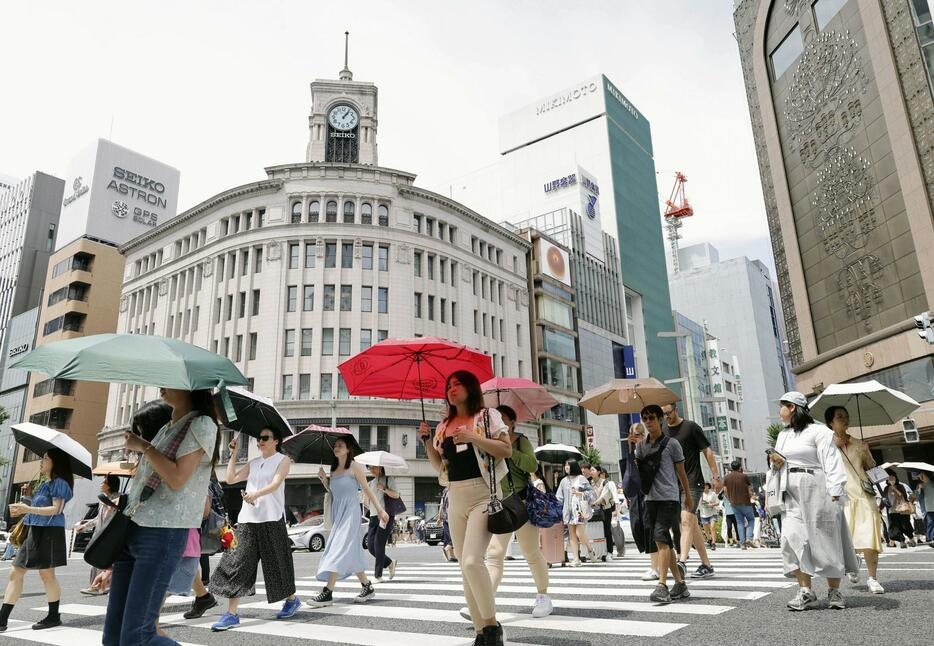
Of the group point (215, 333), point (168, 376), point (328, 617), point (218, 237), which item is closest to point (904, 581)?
point (328, 617)

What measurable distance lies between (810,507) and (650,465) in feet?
4.73

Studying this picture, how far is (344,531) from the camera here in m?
7.43

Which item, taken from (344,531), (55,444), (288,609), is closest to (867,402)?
(344,531)

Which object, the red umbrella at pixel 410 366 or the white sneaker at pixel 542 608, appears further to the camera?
the red umbrella at pixel 410 366

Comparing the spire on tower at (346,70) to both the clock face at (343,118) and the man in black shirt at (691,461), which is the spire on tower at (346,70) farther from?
the man in black shirt at (691,461)

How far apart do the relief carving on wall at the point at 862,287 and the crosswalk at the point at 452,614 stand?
1022 inches

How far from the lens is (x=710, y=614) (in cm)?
524

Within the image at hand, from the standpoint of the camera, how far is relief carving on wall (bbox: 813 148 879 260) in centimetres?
3000

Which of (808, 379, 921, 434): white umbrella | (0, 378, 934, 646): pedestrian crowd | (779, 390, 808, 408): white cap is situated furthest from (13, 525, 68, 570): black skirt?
(808, 379, 921, 434): white umbrella

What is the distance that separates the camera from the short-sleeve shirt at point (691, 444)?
7.34 m

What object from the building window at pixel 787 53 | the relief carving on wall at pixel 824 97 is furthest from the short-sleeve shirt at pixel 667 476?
the building window at pixel 787 53

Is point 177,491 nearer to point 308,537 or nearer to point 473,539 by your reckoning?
point 473,539

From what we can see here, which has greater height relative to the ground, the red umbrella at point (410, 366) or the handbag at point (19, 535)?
the red umbrella at point (410, 366)

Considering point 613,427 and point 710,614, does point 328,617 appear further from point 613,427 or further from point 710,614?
point 613,427
